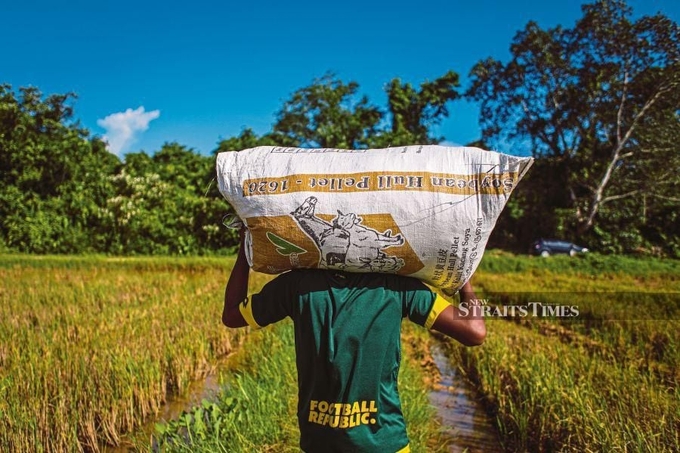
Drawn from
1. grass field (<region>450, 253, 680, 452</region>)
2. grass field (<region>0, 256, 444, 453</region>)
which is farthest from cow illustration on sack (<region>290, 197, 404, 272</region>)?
grass field (<region>450, 253, 680, 452</region>)

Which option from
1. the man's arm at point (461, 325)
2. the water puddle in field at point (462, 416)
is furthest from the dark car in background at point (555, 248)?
the man's arm at point (461, 325)

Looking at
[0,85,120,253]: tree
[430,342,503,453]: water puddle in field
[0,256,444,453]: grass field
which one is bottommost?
[430,342,503,453]: water puddle in field

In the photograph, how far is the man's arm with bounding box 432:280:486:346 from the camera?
4.33 feet

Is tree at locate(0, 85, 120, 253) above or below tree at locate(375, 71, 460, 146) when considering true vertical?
below

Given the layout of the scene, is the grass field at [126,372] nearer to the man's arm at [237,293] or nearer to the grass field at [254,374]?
the grass field at [254,374]

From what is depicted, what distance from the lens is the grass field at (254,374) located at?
2.96m

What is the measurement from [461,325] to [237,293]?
63 centimetres

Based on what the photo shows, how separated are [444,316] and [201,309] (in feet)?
18.9

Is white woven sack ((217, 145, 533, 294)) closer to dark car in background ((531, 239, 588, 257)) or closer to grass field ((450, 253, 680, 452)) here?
grass field ((450, 253, 680, 452))

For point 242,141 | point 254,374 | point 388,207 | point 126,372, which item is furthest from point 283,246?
point 242,141

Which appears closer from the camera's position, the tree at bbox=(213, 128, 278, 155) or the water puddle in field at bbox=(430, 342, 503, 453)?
the water puddle in field at bbox=(430, 342, 503, 453)

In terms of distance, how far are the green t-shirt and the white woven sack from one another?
0.21 feet

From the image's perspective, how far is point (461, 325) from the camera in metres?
1.34

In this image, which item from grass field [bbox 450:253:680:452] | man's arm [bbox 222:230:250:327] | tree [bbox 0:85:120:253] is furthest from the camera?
tree [bbox 0:85:120:253]
